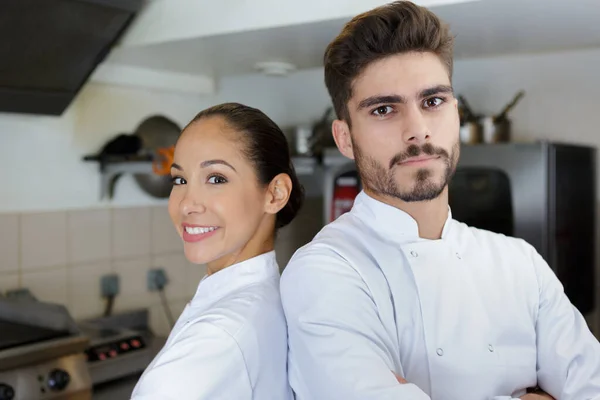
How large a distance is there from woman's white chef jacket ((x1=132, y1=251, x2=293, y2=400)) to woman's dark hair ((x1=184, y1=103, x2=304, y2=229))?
0.15 metres

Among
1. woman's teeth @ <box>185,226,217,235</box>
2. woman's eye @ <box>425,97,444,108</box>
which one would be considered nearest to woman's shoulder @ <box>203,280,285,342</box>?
woman's teeth @ <box>185,226,217,235</box>

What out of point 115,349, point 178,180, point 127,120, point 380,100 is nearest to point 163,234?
point 127,120

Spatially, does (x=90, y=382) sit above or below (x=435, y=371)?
below

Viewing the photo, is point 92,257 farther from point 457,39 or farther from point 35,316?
point 457,39

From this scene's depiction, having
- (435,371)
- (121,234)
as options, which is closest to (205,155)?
(435,371)

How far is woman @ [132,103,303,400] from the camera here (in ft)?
3.02

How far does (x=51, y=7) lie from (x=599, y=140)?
161 cm

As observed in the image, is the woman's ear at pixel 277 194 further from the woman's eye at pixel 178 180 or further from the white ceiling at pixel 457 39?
the white ceiling at pixel 457 39

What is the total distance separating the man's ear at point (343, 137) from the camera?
106cm

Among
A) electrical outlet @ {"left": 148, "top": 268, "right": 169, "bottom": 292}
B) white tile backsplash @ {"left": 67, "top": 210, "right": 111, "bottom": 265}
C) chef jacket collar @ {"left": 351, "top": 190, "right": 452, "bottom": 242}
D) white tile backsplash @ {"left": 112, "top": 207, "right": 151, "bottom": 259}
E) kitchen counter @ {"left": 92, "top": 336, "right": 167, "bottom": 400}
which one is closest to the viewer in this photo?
chef jacket collar @ {"left": 351, "top": 190, "right": 452, "bottom": 242}

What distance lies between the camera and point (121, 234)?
233cm

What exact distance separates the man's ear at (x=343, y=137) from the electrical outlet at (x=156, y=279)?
150 centimetres

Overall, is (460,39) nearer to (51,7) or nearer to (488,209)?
(488,209)

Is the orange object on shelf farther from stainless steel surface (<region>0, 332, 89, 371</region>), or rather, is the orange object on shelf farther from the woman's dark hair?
the woman's dark hair
